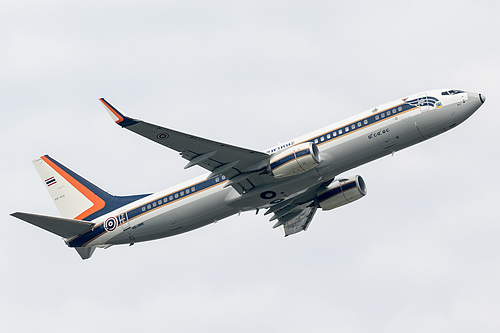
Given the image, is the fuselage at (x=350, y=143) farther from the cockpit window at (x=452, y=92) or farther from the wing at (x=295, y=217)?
the wing at (x=295, y=217)

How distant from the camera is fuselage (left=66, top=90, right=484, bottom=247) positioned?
5300 cm

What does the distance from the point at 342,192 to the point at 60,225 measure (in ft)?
72.8

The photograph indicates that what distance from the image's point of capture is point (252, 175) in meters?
54.3

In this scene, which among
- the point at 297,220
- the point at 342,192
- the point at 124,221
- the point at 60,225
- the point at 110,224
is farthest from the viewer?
the point at 297,220

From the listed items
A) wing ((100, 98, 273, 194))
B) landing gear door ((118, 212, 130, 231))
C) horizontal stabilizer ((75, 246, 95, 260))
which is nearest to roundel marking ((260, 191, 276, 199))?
wing ((100, 98, 273, 194))

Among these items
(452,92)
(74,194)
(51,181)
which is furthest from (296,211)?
(51,181)

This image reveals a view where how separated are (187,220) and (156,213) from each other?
2555 millimetres

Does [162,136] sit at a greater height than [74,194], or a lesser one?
lesser

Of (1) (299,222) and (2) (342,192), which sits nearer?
(2) (342,192)

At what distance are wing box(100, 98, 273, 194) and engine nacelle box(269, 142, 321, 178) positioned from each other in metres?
0.95

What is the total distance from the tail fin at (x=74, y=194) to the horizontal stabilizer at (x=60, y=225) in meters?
1.41

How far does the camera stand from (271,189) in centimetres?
5512

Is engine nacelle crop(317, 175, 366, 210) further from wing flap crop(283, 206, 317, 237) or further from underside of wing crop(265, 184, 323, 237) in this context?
wing flap crop(283, 206, 317, 237)

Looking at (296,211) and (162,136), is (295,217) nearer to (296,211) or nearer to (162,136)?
(296,211)
